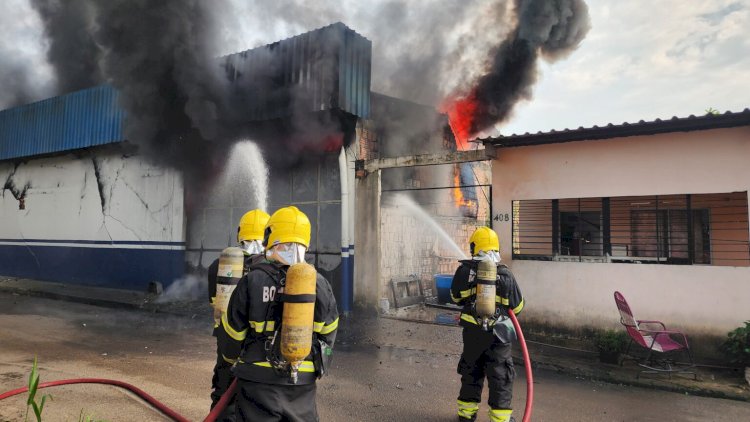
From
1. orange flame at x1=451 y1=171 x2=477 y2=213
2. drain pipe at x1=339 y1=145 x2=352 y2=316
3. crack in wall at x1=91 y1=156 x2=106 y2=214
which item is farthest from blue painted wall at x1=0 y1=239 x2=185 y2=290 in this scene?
orange flame at x1=451 y1=171 x2=477 y2=213

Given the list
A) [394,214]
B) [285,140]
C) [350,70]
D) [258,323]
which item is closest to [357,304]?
[394,214]

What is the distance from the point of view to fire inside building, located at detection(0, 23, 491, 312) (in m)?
10.1

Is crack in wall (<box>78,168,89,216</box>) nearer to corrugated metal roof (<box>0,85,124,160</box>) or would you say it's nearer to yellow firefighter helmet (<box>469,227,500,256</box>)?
corrugated metal roof (<box>0,85,124,160</box>)

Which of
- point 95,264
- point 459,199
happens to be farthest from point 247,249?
point 95,264

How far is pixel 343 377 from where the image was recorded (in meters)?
5.84

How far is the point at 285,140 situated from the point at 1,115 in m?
12.3

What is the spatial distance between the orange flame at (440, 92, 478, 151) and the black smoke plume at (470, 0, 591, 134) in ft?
0.29

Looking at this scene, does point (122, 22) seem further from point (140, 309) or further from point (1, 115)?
point (1, 115)

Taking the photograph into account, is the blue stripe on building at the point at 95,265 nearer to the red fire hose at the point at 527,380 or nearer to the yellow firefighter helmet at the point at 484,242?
the yellow firefighter helmet at the point at 484,242

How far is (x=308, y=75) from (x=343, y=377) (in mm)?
6486

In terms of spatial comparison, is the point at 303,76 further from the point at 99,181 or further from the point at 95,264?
the point at 95,264

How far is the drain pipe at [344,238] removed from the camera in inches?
388

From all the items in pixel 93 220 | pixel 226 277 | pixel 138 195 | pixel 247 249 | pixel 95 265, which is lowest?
pixel 95 265

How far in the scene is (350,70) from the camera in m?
10.0
